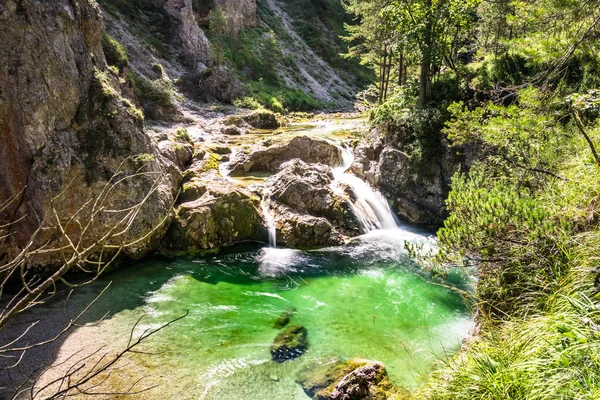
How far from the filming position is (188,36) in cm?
3688

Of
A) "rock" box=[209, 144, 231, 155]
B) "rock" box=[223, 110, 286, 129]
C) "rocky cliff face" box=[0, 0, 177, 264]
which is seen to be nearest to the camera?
"rocky cliff face" box=[0, 0, 177, 264]

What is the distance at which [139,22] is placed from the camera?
36.1 meters

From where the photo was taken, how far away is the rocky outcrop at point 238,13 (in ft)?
147

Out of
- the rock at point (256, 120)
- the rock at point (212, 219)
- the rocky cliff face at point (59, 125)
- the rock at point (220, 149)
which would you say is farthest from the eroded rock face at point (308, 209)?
the rock at point (256, 120)

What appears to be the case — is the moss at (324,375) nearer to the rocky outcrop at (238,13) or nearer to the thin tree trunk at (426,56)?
the thin tree trunk at (426,56)

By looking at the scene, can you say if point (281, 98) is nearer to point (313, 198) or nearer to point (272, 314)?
point (313, 198)

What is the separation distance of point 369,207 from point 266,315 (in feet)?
25.3

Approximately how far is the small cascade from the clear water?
589mm

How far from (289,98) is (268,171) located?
23.8m

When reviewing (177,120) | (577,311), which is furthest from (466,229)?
(177,120)

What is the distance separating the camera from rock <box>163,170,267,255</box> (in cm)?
1242

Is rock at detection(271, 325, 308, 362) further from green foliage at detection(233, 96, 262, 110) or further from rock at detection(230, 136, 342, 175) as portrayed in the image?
green foliage at detection(233, 96, 262, 110)

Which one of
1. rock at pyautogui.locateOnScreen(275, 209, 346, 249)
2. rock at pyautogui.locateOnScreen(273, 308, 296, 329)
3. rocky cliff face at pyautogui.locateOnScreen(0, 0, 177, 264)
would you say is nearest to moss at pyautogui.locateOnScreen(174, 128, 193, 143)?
rocky cliff face at pyautogui.locateOnScreen(0, 0, 177, 264)

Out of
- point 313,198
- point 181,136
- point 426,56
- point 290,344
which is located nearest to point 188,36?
point 181,136
